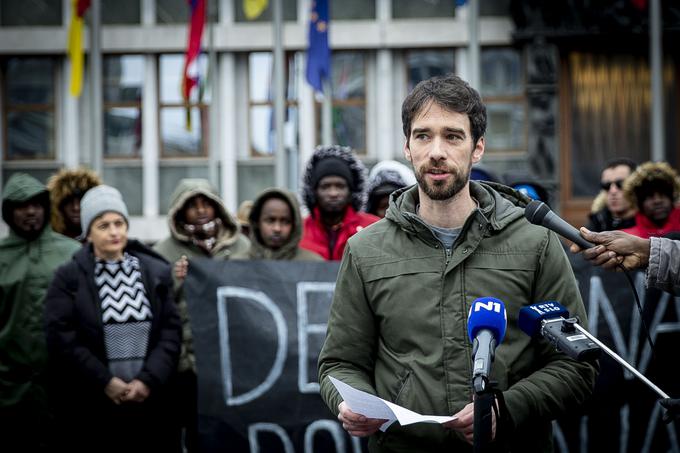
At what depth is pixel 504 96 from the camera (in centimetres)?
2019

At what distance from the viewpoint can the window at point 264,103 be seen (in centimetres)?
2061

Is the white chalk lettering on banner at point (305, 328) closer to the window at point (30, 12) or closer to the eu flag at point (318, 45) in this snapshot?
the eu flag at point (318, 45)

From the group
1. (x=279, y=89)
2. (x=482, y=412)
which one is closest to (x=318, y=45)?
(x=279, y=89)

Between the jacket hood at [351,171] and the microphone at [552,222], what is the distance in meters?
4.11

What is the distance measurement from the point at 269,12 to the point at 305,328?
1508 cm

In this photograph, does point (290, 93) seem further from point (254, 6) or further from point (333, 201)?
point (333, 201)

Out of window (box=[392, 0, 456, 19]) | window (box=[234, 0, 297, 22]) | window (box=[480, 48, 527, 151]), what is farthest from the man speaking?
window (box=[234, 0, 297, 22])

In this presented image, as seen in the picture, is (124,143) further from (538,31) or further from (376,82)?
(538,31)

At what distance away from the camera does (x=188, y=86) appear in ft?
59.5

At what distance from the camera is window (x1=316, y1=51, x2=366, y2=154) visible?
2058cm

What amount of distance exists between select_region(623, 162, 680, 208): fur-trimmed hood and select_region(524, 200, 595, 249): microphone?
3947 millimetres

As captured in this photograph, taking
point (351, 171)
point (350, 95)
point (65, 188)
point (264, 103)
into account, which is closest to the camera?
point (351, 171)

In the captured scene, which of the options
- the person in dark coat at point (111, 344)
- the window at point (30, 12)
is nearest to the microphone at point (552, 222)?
the person in dark coat at point (111, 344)

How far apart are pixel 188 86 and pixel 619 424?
13.3m
